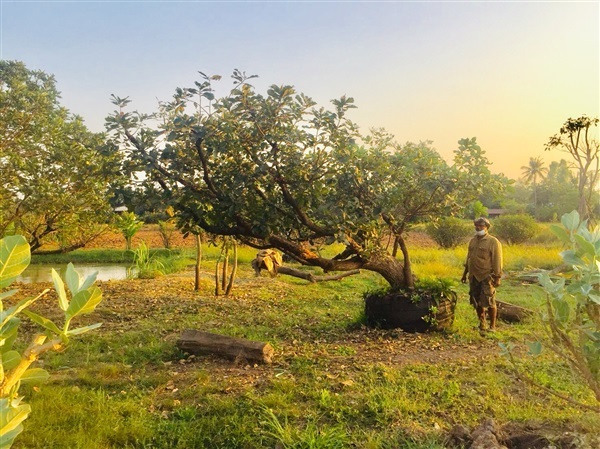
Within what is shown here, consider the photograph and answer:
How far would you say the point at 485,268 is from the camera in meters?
6.49

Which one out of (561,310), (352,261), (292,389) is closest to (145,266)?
(352,261)

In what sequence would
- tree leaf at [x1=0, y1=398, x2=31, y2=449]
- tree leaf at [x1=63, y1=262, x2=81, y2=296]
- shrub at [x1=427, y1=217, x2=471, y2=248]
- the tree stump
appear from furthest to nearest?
shrub at [x1=427, y1=217, x2=471, y2=248], the tree stump, tree leaf at [x1=63, y1=262, x2=81, y2=296], tree leaf at [x1=0, y1=398, x2=31, y2=449]

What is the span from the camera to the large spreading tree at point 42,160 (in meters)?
6.95

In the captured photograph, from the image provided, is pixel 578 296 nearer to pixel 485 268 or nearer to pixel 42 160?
pixel 485 268

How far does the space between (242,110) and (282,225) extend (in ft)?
4.84

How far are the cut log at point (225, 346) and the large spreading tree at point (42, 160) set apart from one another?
2.74m

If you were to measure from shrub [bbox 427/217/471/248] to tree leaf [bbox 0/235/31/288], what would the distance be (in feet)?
66.1

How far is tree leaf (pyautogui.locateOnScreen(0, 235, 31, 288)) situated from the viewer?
84 cm

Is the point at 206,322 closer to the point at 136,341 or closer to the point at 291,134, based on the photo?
the point at 136,341

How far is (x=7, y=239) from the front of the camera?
0.84 metres

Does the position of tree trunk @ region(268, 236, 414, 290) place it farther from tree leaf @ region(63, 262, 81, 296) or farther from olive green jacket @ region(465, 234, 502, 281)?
tree leaf @ region(63, 262, 81, 296)

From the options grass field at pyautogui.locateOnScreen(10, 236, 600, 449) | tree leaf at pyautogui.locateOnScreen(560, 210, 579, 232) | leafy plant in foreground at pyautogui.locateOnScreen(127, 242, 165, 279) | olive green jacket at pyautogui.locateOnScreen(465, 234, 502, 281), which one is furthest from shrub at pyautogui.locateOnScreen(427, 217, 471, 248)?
tree leaf at pyautogui.locateOnScreen(560, 210, 579, 232)

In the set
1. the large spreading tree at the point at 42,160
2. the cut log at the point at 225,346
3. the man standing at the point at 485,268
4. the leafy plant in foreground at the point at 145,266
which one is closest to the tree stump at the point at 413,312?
the man standing at the point at 485,268

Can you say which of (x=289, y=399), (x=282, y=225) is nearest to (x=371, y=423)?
(x=289, y=399)
